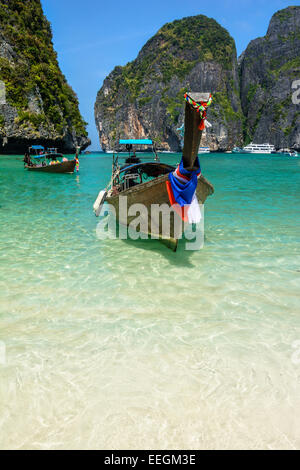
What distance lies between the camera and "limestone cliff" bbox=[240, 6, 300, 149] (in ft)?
398

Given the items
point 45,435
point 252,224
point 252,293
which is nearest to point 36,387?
point 45,435

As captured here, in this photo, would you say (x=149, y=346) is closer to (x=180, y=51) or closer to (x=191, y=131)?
(x=191, y=131)

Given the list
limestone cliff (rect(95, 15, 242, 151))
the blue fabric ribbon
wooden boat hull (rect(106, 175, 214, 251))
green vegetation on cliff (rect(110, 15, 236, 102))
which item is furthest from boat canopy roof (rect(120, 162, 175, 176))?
green vegetation on cliff (rect(110, 15, 236, 102))

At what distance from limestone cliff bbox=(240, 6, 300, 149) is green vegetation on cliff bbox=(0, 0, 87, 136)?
9569 centimetres

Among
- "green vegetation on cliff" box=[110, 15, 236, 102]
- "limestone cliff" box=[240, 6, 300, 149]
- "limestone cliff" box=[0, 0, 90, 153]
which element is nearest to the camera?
"limestone cliff" box=[0, 0, 90, 153]

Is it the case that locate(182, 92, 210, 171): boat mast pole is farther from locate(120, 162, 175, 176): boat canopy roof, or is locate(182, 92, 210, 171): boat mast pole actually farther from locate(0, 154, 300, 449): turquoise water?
locate(120, 162, 175, 176): boat canopy roof

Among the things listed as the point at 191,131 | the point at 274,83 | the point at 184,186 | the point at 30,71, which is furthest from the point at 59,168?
the point at 274,83

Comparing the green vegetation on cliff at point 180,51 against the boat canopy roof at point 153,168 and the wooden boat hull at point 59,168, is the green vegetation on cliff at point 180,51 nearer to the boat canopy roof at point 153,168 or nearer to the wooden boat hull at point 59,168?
the wooden boat hull at point 59,168

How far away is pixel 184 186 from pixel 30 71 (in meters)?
62.3

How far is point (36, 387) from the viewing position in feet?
11.1

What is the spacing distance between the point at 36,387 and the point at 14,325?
1524 mm

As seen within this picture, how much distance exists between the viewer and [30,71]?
55.1 meters
